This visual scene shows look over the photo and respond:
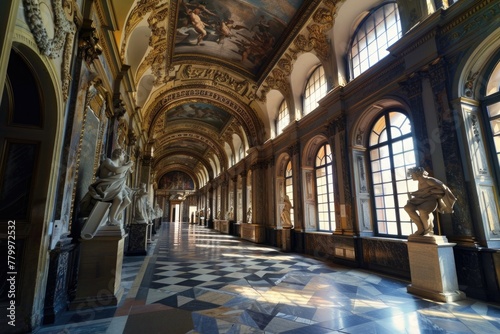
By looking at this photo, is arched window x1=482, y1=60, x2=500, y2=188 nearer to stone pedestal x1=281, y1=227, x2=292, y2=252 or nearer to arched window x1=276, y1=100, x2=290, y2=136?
stone pedestal x1=281, y1=227, x2=292, y2=252

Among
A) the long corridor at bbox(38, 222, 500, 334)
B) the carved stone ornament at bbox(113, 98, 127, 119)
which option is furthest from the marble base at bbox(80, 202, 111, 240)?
the carved stone ornament at bbox(113, 98, 127, 119)

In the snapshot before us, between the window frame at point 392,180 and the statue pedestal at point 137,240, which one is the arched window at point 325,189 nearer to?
the window frame at point 392,180

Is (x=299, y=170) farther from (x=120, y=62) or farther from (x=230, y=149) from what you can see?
(x=230, y=149)

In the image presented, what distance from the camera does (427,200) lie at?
4.47 meters

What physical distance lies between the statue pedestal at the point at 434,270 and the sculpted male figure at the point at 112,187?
5.12 metres

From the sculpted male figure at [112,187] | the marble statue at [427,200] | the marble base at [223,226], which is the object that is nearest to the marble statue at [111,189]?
the sculpted male figure at [112,187]

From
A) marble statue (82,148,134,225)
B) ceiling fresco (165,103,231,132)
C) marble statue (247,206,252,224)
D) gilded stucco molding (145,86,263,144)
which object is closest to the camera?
marble statue (82,148,134,225)

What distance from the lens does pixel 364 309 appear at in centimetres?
362

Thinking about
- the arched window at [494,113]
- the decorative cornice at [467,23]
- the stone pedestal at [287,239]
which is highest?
the decorative cornice at [467,23]

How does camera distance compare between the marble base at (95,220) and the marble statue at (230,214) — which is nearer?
the marble base at (95,220)

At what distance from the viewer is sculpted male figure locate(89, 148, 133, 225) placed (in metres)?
4.01

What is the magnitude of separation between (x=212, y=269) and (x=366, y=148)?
5352mm

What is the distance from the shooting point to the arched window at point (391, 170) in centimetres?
602

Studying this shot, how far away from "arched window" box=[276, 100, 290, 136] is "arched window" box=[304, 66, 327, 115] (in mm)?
1594
